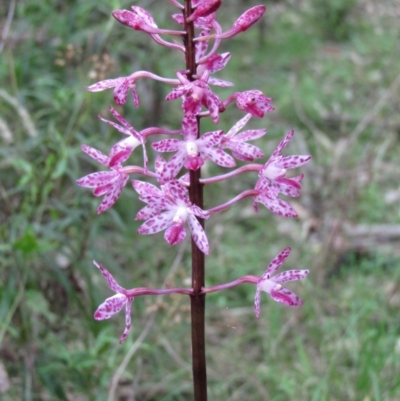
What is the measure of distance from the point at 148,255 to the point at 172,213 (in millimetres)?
2690

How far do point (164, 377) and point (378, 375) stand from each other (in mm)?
1104

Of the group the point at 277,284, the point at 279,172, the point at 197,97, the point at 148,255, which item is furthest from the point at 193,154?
the point at 148,255

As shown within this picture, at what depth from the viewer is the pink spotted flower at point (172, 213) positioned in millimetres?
1640

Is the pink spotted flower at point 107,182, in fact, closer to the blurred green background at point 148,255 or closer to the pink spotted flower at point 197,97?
the pink spotted flower at point 197,97

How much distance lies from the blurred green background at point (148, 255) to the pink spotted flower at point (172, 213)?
111cm

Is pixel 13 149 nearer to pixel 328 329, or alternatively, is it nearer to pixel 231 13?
pixel 328 329

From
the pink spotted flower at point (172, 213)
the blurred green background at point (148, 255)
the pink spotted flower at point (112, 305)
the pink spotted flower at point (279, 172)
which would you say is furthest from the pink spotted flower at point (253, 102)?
the blurred green background at point (148, 255)

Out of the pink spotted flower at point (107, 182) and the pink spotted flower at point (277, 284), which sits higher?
the pink spotted flower at point (107, 182)

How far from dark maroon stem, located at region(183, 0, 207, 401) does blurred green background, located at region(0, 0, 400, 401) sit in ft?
3.38

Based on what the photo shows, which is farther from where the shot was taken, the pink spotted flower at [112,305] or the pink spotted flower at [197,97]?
the pink spotted flower at [112,305]

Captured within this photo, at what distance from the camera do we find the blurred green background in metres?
3.06

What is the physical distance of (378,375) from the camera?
10.6 ft

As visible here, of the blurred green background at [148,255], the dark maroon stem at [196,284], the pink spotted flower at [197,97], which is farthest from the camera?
the blurred green background at [148,255]

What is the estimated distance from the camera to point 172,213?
1688mm
